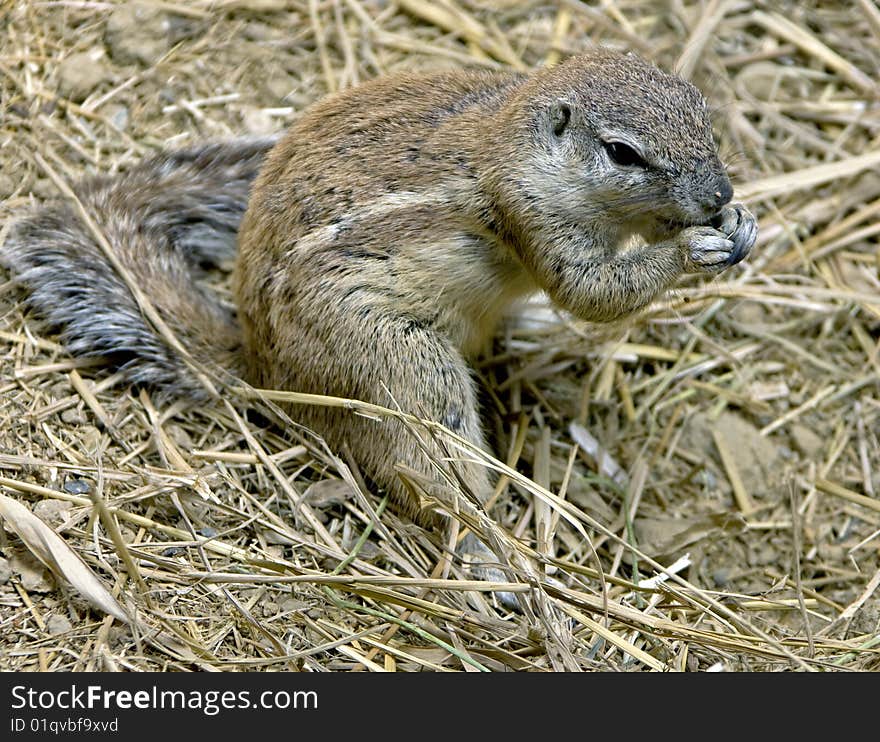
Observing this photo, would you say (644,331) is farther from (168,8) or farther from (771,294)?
Result: (168,8)

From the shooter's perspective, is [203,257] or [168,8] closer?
[203,257]

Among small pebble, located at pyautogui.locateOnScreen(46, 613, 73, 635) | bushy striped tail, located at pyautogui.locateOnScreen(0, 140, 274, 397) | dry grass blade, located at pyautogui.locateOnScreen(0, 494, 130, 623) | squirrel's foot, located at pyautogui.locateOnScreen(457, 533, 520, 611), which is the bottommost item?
squirrel's foot, located at pyautogui.locateOnScreen(457, 533, 520, 611)

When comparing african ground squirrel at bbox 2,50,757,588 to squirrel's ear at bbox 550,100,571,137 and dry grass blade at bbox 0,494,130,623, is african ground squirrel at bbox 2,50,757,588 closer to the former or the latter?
squirrel's ear at bbox 550,100,571,137

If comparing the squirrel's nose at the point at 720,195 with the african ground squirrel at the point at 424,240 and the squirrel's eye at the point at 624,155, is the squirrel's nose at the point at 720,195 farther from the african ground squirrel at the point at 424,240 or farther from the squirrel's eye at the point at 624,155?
the squirrel's eye at the point at 624,155

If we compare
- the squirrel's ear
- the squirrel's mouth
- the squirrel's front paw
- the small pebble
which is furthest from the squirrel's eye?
the small pebble

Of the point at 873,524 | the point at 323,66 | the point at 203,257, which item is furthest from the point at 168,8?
the point at 873,524

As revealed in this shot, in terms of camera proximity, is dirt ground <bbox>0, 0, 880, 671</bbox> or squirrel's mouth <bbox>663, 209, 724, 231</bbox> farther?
squirrel's mouth <bbox>663, 209, 724, 231</bbox>
